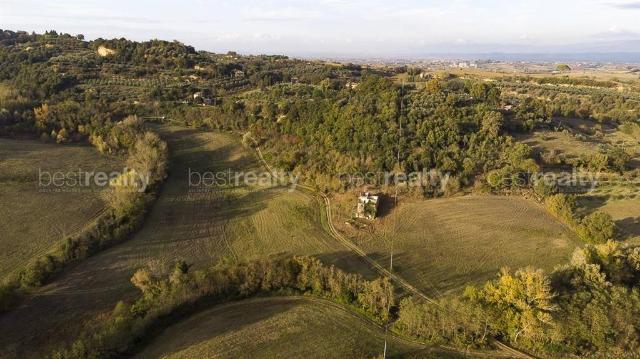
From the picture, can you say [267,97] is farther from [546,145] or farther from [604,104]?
[604,104]

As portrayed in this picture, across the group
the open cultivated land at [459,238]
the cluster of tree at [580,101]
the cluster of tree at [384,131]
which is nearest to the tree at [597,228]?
the open cultivated land at [459,238]

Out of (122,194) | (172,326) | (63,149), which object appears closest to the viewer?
(172,326)

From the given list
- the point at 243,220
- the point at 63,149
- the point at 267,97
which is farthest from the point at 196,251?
the point at 267,97

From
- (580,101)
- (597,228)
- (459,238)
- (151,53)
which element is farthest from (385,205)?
(151,53)

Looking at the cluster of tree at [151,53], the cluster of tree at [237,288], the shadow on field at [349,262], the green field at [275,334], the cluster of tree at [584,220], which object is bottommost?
the green field at [275,334]

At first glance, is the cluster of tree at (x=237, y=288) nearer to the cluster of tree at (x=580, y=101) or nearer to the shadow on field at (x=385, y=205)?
the shadow on field at (x=385, y=205)

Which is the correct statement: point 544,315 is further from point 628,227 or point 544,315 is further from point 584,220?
point 628,227
